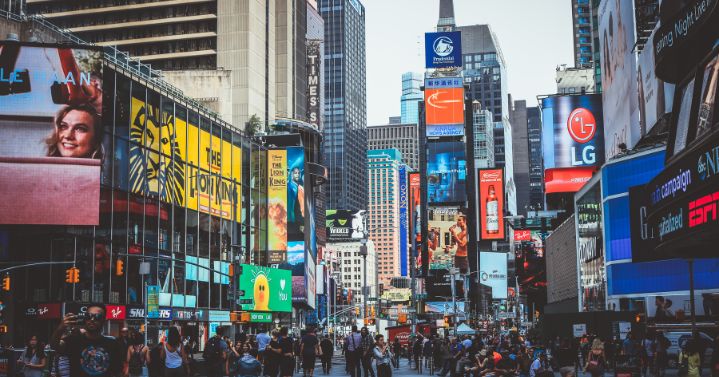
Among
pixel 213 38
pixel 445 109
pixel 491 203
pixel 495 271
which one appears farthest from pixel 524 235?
pixel 213 38

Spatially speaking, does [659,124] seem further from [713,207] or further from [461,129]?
[461,129]

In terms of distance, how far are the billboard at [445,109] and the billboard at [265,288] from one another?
92876 millimetres

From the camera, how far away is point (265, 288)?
82562 mm

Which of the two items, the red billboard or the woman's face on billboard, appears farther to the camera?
the red billboard

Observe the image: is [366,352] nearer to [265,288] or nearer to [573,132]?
[265,288]

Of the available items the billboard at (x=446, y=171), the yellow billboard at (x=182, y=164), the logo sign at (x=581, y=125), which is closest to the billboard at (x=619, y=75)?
the logo sign at (x=581, y=125)

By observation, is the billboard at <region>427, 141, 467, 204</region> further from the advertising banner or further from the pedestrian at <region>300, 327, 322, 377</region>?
the pedestrian at <region>300, 327, 322, 377</region>

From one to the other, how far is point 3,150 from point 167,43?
66620 millimetres

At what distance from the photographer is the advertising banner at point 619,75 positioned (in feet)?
233

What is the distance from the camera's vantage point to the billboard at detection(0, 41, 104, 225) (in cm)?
5350

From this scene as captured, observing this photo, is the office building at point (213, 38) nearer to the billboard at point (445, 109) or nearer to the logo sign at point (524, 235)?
the billboard at point (445, 109)

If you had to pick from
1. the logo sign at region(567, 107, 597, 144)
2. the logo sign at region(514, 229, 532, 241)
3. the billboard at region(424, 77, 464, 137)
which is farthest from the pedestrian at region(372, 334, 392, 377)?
the billboard at region(424, 77, 464, 137)

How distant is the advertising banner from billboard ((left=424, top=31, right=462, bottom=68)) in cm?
9738

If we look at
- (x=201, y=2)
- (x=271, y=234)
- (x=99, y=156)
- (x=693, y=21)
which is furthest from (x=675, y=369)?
(x=201, y=2)
